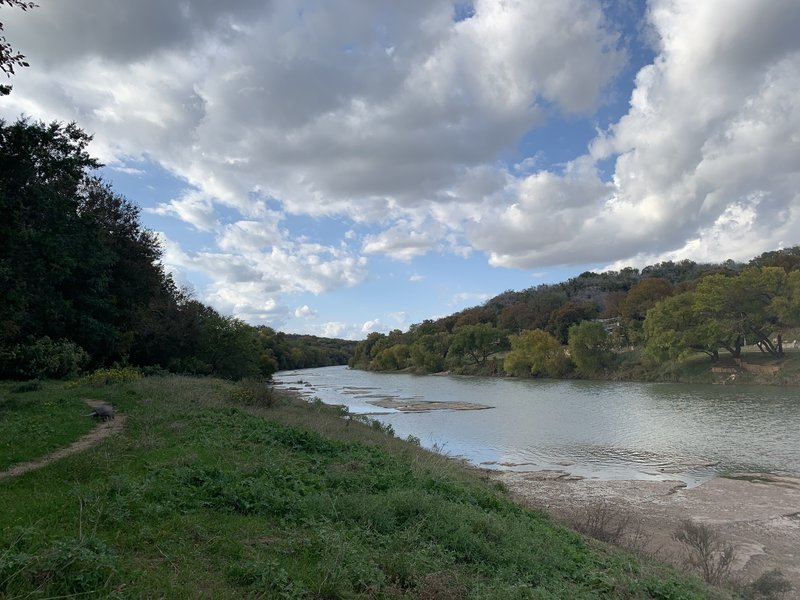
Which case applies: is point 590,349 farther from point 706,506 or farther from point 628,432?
point 706,506

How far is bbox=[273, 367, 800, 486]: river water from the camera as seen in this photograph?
78.6ft

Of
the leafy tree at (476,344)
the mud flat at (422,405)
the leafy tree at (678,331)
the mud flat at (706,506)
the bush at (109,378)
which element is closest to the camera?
the mud flat at (706,506)

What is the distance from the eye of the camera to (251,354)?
52531 mm

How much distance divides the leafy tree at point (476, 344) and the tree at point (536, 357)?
63.1 ft

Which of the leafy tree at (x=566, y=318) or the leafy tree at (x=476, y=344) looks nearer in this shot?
the leafy tree at (x=566, y=318)

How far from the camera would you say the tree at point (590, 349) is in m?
78.9

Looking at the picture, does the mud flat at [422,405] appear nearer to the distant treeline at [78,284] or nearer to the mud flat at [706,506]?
the distant treeline at [78,284]

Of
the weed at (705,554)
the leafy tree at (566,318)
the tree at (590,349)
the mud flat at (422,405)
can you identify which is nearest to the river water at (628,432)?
the mud flat at (422,405)

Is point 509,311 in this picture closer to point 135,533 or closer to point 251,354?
point 251,354

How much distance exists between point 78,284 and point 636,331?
71371mm

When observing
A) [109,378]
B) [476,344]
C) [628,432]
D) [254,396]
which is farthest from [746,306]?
[109,378]

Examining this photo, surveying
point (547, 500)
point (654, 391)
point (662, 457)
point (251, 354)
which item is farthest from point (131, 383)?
point (654, 391)

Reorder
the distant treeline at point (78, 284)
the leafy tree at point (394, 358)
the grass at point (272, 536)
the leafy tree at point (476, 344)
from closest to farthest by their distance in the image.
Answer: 1. the grass at point (272, 536)
2. the distant treeline at point (78, 284)
3. the leafy tree at point (476, 344)
4. the leafy tree at point (394, 358)

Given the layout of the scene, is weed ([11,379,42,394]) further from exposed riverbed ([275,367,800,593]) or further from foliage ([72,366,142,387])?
exposed riverbed ([275,367,800,593])
